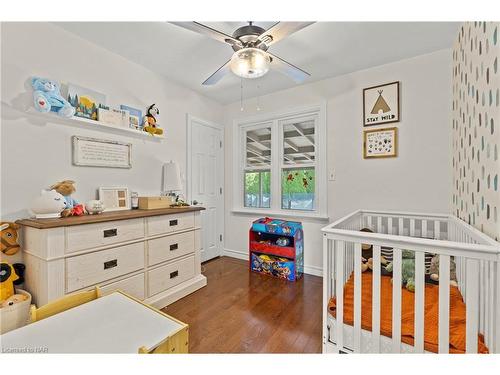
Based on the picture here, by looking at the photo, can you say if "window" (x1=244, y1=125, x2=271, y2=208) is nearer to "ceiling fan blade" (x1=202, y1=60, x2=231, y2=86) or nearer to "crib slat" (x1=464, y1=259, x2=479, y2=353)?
"ceiling fan blade" (x1=202, y1=60, x2=231, y2=86)

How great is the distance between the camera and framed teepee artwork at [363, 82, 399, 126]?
91.1 inches

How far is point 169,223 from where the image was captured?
7.01 feet

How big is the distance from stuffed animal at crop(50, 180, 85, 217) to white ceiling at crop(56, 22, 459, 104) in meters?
1.27

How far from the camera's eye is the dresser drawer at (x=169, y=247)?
1.99 m

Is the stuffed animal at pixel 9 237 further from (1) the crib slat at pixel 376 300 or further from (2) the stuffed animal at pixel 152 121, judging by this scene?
Answer: (1) the crib slat at pixel 376 300

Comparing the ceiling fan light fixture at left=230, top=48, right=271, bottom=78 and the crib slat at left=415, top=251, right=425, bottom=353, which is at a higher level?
the ceiling fan light fixture at left=230, top=48, right=271, bottom=78

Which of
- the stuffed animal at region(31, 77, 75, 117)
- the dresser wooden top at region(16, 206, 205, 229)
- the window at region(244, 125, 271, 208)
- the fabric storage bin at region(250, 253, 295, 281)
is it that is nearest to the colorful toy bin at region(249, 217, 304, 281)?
the fabric storage bin at region(250, 253, 295, 281)

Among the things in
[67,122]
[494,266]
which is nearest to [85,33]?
[67,122]

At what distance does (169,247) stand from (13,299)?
102cm

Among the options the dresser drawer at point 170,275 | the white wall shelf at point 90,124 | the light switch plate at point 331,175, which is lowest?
the dresser drawer at point 170,275

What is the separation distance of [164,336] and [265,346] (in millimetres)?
960

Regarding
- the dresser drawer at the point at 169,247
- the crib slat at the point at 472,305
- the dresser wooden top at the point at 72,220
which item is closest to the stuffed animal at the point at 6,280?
the dresser wooden top at the point at 72,220

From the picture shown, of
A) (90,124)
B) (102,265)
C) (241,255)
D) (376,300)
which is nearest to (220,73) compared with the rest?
(90,124)

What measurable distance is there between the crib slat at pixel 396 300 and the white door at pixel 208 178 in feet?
7.60
